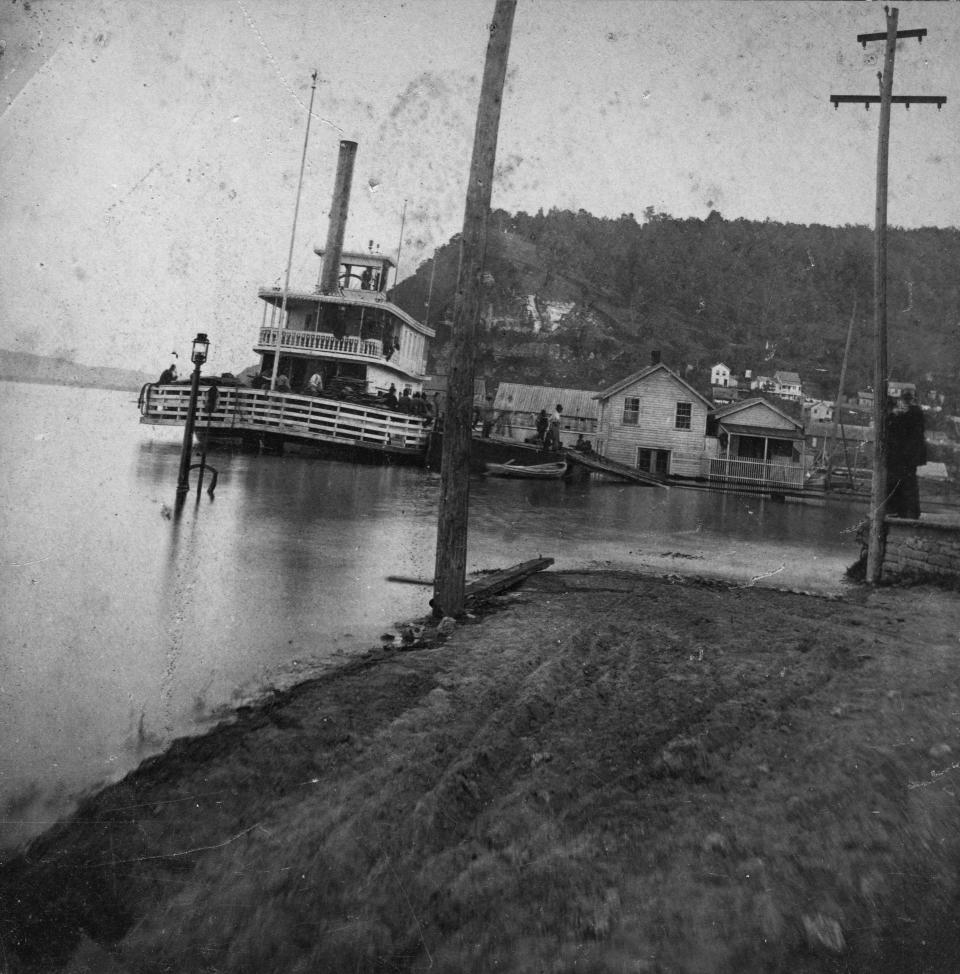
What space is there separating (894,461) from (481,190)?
3.69 m

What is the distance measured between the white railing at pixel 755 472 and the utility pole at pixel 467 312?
847cm

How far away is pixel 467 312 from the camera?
13.8ft

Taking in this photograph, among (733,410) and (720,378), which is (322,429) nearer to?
(720,378)

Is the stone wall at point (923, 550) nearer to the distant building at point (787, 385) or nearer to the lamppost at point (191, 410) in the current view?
the distant building at point (787, 385)

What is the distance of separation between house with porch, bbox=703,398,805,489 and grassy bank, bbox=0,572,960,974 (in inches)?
335

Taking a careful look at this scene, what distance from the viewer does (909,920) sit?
1651 mm

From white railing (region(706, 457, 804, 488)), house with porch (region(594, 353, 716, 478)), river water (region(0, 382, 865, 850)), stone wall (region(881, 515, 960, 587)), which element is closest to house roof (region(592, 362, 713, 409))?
house with porch (region(594, 353, 716, 478))

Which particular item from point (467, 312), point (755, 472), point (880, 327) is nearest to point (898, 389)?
point (880, 327)

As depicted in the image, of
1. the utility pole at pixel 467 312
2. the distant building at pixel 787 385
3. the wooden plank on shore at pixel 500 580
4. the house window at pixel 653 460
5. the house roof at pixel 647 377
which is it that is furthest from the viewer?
the house window at pixel 653 460

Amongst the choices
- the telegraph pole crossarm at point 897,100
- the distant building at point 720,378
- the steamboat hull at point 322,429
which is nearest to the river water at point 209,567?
the distant building at point 720,378

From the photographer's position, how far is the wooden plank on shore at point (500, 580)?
201 inches

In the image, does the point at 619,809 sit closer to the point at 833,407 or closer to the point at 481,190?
the point at 481,190

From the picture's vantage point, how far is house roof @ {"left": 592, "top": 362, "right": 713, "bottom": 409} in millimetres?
12003

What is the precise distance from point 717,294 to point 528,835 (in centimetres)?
731
